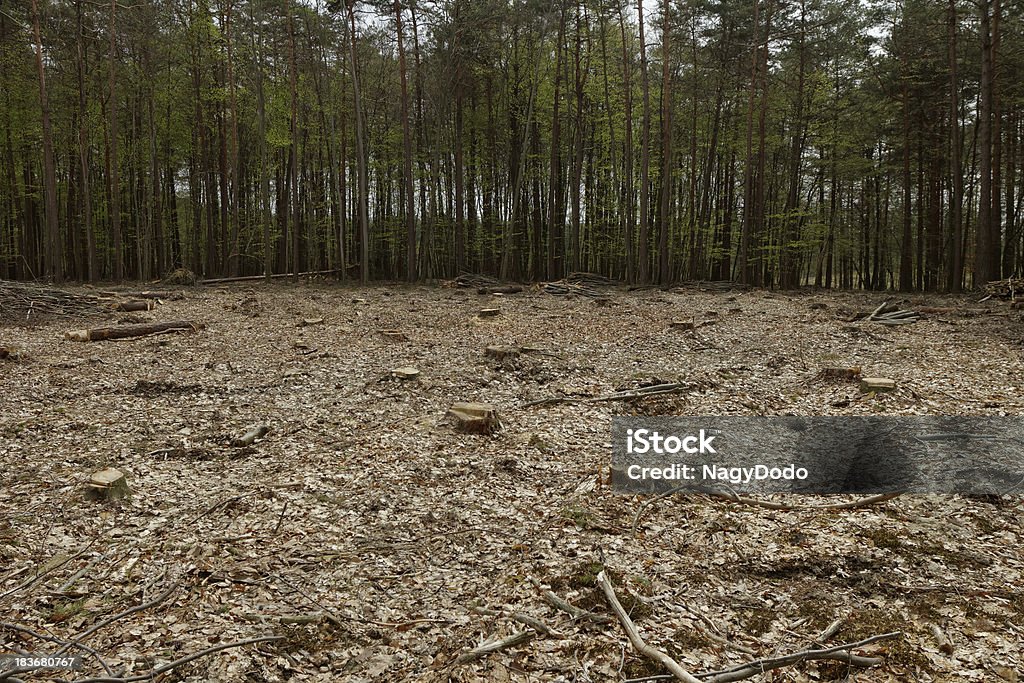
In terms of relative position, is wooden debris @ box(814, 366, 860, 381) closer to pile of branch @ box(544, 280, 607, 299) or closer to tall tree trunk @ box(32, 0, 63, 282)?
pile of branch @ box(544, 280, 607, 299)

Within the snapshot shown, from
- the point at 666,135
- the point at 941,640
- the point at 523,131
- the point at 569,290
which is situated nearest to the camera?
the point at 941,640

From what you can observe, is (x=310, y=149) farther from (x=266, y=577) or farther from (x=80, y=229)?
(x=266, y=577)

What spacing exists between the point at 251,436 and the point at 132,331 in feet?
20.0

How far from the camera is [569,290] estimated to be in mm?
17609

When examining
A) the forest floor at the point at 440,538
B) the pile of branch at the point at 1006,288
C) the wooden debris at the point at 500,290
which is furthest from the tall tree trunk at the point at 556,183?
the forest floor at the point at 440,538

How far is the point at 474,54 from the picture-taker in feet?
69.7

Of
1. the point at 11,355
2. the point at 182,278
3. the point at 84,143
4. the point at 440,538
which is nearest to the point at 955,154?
the point at 440,538

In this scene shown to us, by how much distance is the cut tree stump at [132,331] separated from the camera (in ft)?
30.2

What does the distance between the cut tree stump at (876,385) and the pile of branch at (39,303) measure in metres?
13.8

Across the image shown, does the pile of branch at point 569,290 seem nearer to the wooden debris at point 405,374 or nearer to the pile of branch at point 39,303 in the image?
the wooden debris at point 405,374

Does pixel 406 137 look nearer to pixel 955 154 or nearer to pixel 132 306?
pixel 132 306

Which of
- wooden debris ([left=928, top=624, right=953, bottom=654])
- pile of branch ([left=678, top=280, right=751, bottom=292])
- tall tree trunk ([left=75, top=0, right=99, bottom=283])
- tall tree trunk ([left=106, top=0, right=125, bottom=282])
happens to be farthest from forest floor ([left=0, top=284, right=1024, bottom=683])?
tall tree trunk ([left=75, top=0, right=99, bottom=283])

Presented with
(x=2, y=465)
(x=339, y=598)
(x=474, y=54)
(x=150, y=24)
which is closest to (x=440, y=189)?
(x=474, y=54)

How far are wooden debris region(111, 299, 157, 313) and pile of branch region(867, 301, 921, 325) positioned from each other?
50.5 feet
